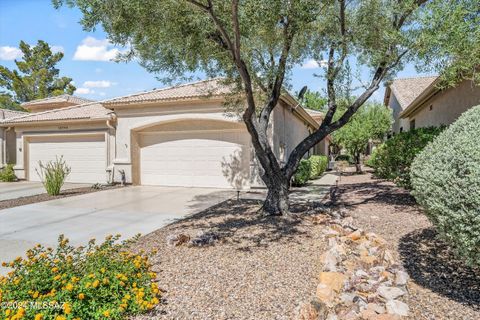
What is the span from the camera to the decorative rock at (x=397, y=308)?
3393 millimetres

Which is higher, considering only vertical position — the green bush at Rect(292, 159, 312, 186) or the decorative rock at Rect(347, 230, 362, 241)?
the green bush at Rect(292, 159, 312, 186)

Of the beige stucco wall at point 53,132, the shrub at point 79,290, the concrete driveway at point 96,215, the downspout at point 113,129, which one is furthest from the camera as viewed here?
the beige stucco wall at point 53,132

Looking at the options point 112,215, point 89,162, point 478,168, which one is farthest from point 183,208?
point 89,162

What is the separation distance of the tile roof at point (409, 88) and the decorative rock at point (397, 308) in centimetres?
1831

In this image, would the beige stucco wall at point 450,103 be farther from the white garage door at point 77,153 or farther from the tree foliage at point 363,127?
the white garage door at point 77,153

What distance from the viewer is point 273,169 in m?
7.88

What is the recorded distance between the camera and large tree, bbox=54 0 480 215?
6.02m

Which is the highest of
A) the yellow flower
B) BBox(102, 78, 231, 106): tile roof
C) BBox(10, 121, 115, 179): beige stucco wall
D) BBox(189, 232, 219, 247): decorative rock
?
BBox(102, 78, 231, 106): tile roof

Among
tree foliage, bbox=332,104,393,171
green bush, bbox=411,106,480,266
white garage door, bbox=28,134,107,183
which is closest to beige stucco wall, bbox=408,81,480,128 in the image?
tree foliage, bbox=332,104,393,171

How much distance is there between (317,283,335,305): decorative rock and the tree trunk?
12.6 feet

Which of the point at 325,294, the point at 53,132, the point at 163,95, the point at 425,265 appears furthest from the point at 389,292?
the point at 53,132

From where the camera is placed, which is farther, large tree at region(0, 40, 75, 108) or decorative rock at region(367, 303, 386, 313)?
large tree at region(0, 40, 75, 108)

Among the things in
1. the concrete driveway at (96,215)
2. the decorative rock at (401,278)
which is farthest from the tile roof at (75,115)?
the decorative rock at (401,278)

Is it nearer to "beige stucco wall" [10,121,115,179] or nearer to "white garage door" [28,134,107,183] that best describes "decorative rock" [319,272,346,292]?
"beige stucco wall" [10,121,115,179]
